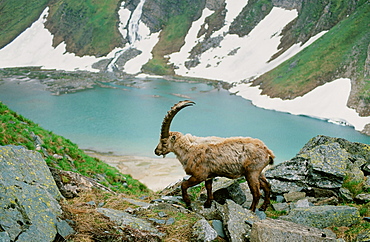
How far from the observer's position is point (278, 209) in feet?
24.9

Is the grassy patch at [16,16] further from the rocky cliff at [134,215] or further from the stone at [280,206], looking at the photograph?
the stone at [280,206]

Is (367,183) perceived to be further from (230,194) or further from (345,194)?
(230,194)

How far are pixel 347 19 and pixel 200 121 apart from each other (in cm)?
Answer: 4714

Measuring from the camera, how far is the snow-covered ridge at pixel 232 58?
169 feet

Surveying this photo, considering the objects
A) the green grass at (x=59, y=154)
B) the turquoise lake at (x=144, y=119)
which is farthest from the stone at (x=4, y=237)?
the turquoise lake at (x=144, y=119)

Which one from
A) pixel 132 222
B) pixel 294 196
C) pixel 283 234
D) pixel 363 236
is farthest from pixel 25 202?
pixel 294 196

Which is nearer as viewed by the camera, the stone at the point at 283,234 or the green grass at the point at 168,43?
the stone at the point at 283,234

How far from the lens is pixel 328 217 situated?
6098mm

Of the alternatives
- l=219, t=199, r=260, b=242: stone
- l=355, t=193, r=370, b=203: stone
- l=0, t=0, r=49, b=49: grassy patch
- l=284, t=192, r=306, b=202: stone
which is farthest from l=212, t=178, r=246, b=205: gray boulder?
l=0, t=0, r=49, b=49: grassy patch

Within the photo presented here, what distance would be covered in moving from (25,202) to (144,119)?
136ft

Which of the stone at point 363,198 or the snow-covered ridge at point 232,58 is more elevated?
the snow-covered ridge at point 232,58

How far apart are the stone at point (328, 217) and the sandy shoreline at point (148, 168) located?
1517 centimetres

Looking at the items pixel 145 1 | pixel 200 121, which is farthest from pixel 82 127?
pixel 145 1

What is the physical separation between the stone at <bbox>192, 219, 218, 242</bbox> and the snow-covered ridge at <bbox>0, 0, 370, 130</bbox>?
4338 centimetres
